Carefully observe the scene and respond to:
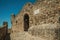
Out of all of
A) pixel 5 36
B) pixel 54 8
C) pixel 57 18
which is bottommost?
pixel 5 36

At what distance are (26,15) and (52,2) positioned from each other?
8185mm

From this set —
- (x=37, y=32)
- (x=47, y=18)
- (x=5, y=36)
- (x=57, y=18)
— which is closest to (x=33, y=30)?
(x=37, y=32)

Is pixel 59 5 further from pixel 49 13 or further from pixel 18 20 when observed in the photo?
pixel 18 20

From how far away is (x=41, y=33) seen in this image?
1156 centimetres

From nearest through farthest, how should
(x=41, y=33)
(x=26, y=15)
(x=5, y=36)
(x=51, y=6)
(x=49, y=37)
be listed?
(x=49, y=37) → (x=41, y=33) → (x=51, y=6) → (x=5, y=36) → (x=26, y=15)

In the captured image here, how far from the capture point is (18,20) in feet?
68.1

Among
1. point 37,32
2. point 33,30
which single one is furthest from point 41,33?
point 33,30

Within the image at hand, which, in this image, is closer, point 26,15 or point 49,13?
point 49,13

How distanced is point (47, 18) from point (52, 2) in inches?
58.1

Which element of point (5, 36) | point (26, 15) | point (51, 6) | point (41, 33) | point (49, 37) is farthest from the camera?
point (26, 15)

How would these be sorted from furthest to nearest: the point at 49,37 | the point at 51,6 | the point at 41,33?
the point at 51,6 < the point at 41,33 < the point at 49,37

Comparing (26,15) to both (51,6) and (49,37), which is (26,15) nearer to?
(51,6)

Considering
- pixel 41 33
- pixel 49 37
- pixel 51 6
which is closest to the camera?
pixel 49 37

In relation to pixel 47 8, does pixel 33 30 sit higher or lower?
lower
